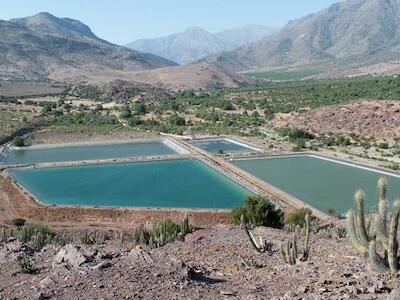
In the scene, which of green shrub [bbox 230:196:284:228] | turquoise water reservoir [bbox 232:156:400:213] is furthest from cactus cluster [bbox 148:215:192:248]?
turquoise water reservoir [bbox 232:156:400:213]

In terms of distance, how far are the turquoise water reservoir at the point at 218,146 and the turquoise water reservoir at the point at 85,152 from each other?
321 cm

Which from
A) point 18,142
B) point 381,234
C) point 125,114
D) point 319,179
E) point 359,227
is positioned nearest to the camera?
point 381,234

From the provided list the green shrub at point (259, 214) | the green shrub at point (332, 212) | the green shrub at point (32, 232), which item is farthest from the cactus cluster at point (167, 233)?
the green shrub at point (332, 212)

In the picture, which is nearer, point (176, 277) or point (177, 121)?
point (176, 277)

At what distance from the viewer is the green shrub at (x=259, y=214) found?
23906mm

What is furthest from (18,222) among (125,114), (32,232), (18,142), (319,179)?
(125,114)

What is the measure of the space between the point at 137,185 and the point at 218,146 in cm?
1906

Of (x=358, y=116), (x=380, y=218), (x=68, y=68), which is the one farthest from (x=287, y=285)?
(x=68, y=68)

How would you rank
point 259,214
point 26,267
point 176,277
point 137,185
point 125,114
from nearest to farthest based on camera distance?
point 176,277 → point 26,267 → point 259,214 → point 137,185 → point 125,114

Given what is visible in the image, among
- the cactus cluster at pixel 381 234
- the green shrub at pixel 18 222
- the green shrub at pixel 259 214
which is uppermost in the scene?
the cactus cluster at pixel 381 234

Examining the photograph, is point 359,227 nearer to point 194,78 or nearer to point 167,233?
point 167,233

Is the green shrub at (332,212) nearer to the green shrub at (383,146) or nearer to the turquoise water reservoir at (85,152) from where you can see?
the green shrub at (383,146)

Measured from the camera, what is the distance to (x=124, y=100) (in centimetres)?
10712

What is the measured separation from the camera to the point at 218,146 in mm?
56531
